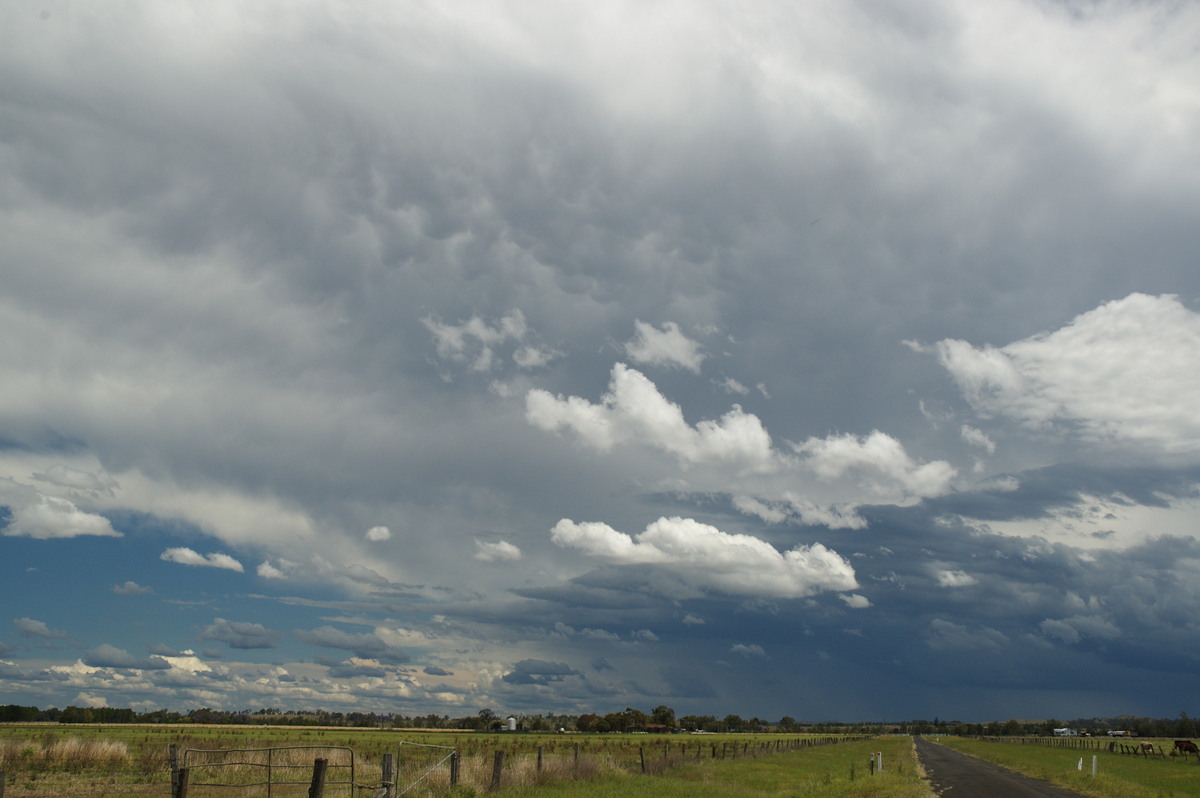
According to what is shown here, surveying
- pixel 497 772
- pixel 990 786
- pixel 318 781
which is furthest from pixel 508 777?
pixel 990 786

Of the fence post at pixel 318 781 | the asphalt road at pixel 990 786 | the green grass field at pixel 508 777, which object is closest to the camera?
the fence post at pixel 318 781

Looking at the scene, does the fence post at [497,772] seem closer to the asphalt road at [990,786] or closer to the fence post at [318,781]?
the fence post at [318,781]

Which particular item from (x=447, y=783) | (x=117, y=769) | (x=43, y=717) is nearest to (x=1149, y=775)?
(x=447, y=783)

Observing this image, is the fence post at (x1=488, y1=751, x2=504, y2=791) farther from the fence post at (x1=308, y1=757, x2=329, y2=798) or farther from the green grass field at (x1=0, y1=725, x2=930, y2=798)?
the fence post at (x1=308, y1=757, x2=329, y2=798)

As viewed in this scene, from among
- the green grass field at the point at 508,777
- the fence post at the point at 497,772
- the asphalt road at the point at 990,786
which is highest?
the fence post at the point at 497,772

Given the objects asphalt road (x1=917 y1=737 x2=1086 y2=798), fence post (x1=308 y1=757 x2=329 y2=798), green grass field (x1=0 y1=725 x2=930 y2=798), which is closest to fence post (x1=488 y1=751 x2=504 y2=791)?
green grass field (x1=0 y1=725 x2=930 y2=798)

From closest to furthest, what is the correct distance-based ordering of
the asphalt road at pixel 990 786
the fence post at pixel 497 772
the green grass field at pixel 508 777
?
the fence post at pixel 497 772 < the green grass field at pixel 508 777 < the asphalt road at pixel 990 786

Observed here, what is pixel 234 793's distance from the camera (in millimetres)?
30688

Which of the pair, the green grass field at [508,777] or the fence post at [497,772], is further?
the green grass field at [508,777]

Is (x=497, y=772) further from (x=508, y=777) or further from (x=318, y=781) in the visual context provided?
(x=318, y=781)

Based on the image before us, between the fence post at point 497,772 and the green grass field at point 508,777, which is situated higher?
the fence post at point 497,772

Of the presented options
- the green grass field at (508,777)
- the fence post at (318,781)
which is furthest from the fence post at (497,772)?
the fence post at (318,781)

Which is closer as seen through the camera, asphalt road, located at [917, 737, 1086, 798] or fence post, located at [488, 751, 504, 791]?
fence post, located at [488, 751, 504, 791]

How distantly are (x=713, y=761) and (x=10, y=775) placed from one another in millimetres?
36114
